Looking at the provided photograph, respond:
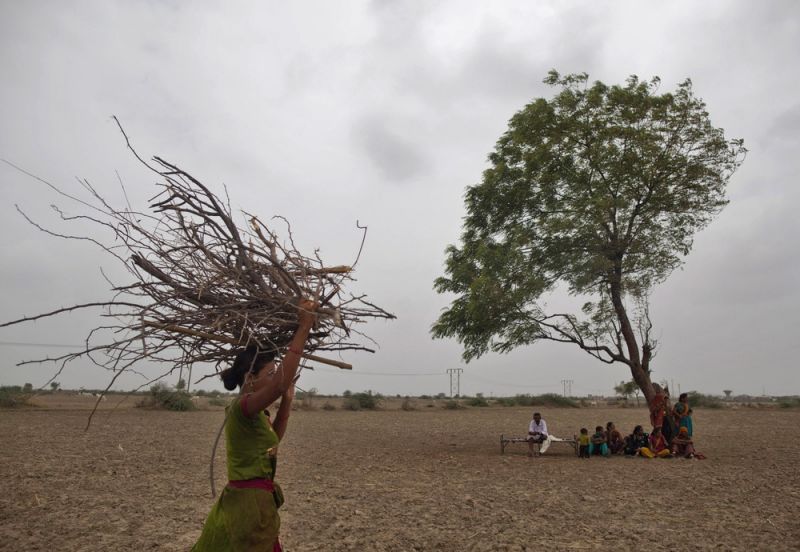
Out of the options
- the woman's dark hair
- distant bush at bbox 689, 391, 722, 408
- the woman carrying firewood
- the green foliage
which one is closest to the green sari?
the woman carrying firewood

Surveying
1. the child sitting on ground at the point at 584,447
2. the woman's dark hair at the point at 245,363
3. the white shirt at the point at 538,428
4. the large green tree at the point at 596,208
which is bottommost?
the child sitting on ground at the point at 584,447

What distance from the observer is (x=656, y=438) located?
15.2m

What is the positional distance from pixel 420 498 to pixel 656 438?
8.80 metres

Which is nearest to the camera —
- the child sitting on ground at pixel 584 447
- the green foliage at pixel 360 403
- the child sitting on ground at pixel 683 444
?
the child sitting on ground at pixel 683 444

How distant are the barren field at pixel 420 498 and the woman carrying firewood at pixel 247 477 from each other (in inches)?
123

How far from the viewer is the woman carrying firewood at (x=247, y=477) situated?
3.34 meters

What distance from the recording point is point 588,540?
6863 mm

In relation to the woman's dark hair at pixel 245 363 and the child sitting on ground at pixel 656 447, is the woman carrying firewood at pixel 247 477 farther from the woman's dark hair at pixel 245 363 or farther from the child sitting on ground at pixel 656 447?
the child sitting on ground at pixel 656 447

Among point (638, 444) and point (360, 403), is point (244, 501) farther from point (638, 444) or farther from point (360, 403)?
point (360, 403)

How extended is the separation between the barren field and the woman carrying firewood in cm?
313

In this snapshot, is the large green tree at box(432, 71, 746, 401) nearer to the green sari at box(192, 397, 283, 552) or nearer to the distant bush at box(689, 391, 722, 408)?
the green sari at box(192, 397, 283, 552)

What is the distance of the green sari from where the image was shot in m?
3.35

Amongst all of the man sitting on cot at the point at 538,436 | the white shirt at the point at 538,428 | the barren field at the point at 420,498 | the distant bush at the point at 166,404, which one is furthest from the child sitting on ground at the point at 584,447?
the distant bush at the point at 166,404

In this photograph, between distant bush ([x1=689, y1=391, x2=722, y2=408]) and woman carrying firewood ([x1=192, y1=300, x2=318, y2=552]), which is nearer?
woman carrying firewood ([x1=192, y1=300, x2=318, y2=552])
